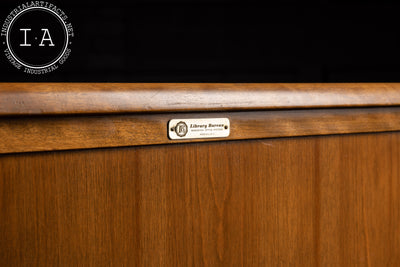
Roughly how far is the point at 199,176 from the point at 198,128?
0.16ft

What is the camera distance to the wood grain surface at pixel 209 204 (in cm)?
36

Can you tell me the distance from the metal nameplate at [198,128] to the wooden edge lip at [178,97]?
13mm
